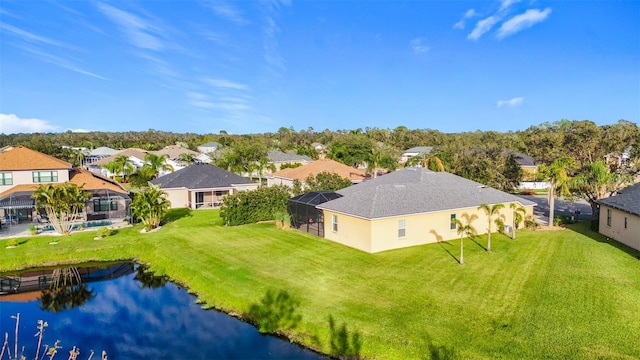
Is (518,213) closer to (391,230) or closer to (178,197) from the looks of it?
(391,230)

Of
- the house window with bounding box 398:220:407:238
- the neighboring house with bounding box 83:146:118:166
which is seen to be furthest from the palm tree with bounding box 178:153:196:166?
the house window with bounding box 398:220:407:238

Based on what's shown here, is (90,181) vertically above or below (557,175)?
below

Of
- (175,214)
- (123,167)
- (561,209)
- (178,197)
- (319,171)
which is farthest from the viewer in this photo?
(123,167)

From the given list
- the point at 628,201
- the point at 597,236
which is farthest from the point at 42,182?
the point at 628,201

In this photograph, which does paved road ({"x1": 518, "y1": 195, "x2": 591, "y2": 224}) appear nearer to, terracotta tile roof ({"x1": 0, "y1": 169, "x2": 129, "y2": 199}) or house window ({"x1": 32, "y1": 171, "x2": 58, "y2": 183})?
terracotta tile roof ({"x1": 0, "y1": 169, "x2": 129, "y2": 199})

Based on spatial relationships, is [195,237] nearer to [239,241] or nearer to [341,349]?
[239,241]

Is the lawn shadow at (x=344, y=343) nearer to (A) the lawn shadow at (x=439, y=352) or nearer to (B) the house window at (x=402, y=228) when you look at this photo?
(A) the lawn shadow at (x=439, y=352)

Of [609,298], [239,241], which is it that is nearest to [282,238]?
[239,241]
